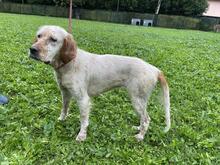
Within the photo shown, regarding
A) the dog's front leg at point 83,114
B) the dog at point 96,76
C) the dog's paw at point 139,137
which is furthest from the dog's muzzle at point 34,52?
the dog's paw at point 139,137

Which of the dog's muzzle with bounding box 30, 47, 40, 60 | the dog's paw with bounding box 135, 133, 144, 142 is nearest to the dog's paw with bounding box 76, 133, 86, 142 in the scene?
the dog's paw with bounding box 135, 133, 144, 142

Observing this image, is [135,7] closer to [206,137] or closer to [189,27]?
[189,27]

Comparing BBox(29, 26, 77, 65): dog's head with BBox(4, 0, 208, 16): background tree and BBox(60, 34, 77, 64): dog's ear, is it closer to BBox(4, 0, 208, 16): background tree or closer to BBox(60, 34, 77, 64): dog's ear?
BBox(60, 34, 77, 64): dog's ear

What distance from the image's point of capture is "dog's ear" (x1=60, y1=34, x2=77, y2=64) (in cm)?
346

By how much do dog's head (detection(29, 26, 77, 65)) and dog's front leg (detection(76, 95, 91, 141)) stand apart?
1.60 feet

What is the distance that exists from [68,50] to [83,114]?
29.5 inches

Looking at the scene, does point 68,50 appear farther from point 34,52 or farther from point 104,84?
point 104,84

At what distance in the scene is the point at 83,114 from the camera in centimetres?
379

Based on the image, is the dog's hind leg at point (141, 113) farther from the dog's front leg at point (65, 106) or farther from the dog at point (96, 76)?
the dog's front leg at point (65, 106)

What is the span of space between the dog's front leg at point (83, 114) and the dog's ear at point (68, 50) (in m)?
0.48

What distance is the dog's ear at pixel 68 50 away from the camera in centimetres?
346

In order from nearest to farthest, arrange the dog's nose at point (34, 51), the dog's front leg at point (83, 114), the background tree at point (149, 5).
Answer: the dog's nose at point (34, 51) → the dog's front leg at point (83, 114) → the background tree at point (149, 5)

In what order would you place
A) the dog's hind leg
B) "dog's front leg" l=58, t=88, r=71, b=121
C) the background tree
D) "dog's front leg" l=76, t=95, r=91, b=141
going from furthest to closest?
the background tree
"dog's front leg" l=58, t=88, r=71, b=121
the dog's hind leg
"dog's front leg" l=76, t=95, r=91, b=141

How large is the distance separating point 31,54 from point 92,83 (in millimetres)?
825
